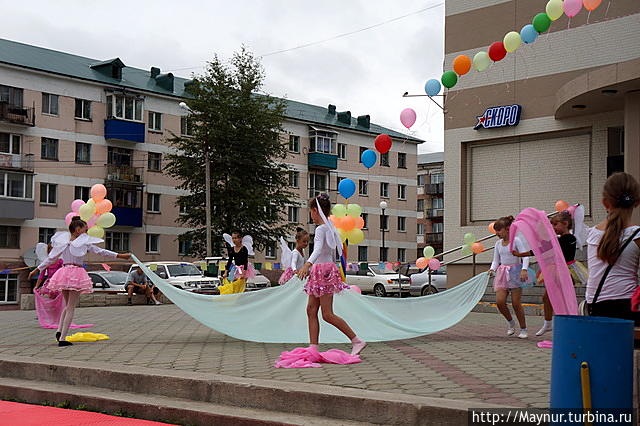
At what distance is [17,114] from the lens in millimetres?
45750

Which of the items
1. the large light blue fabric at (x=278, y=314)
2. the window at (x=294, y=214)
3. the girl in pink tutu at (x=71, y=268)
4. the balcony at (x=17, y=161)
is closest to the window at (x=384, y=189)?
the window at (x=294, y=214)

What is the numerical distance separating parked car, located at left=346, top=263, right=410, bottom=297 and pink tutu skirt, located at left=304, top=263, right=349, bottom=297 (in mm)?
31507

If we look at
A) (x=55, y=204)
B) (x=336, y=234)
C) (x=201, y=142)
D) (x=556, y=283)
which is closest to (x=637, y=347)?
(x=556, y=283)

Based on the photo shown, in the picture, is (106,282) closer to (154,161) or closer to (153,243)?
(153,243)

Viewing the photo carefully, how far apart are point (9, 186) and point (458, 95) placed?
30419 millimetres

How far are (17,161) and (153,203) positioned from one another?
10.2 meters

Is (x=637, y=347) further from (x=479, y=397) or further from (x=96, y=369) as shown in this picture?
(x=96, y=369)

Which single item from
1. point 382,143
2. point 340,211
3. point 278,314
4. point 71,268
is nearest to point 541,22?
point 382,143

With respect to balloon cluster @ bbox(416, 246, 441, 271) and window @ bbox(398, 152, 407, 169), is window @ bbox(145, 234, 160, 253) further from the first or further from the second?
balloon cluster @ bbox(416, 246, 441, 271)

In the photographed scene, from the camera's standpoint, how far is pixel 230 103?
4772 centimetres

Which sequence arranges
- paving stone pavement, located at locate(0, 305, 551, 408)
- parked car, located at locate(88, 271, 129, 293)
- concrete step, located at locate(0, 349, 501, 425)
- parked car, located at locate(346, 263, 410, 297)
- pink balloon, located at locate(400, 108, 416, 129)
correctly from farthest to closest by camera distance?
parked car, located at locate(346, 263, 410, 297) → parked car, located at locate(88, 271, 129, 293) → pink balloon, located at locate(400, 108, 416, 129) → paving stone pavement, located at locate(0, 305, 551, 408) → concrete step, located at locate(0, 349, 501, 425)

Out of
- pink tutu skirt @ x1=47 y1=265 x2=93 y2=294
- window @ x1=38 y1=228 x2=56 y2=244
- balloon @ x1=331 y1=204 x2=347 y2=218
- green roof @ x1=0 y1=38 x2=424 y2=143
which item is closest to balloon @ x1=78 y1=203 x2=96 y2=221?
pink tutu skirt @ x1=47 y1=265 x2=93 y2=294

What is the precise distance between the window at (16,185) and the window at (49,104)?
172 inches

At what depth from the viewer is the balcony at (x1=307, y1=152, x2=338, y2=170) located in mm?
62094
